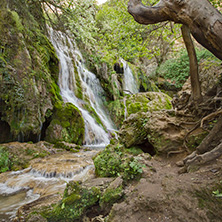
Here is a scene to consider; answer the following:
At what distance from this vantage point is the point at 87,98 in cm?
1203

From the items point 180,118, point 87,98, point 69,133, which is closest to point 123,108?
point 87,98

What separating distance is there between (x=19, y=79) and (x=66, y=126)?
3.37m

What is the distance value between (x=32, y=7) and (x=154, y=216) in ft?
32.8

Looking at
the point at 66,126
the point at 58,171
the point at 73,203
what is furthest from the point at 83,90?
the point at 73,203

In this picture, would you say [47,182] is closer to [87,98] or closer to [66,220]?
[66,220]

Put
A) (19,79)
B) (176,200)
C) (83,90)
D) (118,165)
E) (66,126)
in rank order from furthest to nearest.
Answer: (83,90), (66,126), (19,79), (118,165), (176,200)

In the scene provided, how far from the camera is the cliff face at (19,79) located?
6316 millimetres

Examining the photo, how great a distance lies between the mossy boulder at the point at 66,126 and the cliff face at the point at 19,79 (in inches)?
27.5

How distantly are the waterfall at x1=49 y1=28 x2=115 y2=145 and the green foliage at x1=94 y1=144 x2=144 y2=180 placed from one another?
4.94m

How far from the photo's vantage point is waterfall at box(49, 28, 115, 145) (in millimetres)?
9531

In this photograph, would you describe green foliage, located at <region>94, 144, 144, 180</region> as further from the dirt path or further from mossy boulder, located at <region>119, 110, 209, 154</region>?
mossy boulder, located at <region>119, 110, 209, 154</region>

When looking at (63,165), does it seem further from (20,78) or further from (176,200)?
(20,78)

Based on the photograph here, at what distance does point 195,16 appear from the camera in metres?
2.31

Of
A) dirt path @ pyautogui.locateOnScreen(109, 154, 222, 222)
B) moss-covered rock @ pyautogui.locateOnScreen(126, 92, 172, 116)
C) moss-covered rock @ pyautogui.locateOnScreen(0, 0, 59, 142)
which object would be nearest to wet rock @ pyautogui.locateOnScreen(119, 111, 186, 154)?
dirt path @ pyautogui.locateOnScreen(109, 154, 222, 222)
